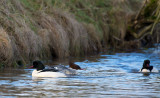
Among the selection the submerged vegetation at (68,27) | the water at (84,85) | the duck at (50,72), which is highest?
the submerged vegetation at (68,27)

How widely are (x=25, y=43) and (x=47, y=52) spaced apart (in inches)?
82.7

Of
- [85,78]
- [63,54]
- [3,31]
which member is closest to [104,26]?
[63,54]

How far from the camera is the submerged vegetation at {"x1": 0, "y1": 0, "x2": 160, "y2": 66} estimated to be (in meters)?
14.6

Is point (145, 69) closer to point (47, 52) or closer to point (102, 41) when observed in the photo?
point (47, 52)

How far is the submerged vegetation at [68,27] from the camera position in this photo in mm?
14609

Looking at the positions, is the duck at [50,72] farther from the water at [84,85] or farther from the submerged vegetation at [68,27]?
the submerged vegetation at [68,27]

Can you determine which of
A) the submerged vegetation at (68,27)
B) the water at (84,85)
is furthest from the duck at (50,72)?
the submerged vegetation at (68,27)

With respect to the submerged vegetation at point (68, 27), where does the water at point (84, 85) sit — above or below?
below

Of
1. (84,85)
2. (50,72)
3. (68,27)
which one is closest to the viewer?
(84,85)

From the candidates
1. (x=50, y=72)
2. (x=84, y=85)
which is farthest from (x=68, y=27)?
(x=84, y=85)

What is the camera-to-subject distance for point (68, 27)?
18.3 metres

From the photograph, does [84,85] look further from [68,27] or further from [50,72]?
[68,27]

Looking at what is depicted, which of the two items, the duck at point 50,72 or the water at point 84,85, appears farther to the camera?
the duck at point 50,72

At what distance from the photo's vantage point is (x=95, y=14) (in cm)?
2341
